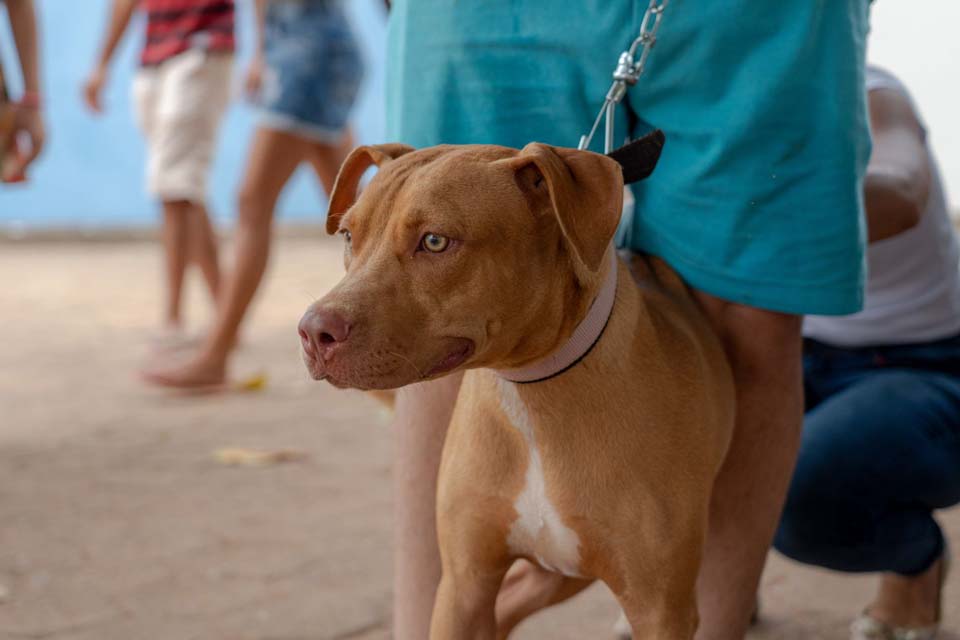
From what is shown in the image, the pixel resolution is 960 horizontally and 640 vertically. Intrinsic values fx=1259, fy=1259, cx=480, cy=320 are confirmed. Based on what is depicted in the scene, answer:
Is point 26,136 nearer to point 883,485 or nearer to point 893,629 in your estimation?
point 883,485

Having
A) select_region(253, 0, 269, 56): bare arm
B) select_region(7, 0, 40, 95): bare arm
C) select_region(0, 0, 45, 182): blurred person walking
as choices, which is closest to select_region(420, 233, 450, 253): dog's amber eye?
select_region(0, 0, 45, 182): blurred person walking

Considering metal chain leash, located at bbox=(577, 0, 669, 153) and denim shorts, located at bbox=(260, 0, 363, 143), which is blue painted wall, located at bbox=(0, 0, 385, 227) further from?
metal chain leash, located at bbox=(577, 0, 669, 153)

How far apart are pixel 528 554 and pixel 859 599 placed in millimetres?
1548

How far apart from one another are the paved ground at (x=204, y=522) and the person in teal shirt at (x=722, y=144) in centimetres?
50

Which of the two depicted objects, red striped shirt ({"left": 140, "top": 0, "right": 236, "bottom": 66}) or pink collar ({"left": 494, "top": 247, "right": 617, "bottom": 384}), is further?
red striped shirt ({"left": 140, "top": 0, "right": 236, "bottom": 66})

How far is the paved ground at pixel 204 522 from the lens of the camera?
3.06 m

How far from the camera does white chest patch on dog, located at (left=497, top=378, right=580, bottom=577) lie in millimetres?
1973

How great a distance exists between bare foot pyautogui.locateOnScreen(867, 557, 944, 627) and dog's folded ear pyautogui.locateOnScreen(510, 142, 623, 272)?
1.49 meters

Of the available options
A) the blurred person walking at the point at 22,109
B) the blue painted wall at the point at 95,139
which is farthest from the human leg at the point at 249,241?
the blue painted wall at the point at 95,139

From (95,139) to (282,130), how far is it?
7679mm

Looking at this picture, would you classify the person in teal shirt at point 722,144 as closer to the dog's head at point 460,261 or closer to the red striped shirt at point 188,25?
the dog's head at point 460,261

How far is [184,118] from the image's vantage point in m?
6.28

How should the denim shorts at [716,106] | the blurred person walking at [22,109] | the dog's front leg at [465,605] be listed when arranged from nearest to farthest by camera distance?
the dog's front leg at [465,605] → the denim shorts at [716,106] → the blurred person walking at [22,109]

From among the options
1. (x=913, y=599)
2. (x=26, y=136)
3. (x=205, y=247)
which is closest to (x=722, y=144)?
(x=913, y=599)
